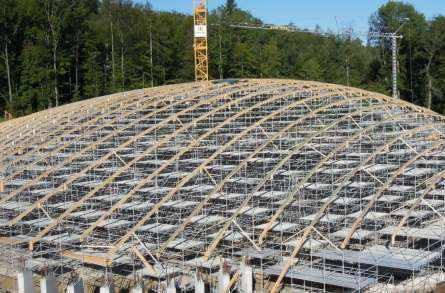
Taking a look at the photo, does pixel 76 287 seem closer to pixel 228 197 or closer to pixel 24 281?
pixel 24 281

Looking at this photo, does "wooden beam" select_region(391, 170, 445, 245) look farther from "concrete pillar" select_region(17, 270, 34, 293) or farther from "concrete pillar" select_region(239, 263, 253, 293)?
"concrete pillar" select_region(17, 270, 34, 293)

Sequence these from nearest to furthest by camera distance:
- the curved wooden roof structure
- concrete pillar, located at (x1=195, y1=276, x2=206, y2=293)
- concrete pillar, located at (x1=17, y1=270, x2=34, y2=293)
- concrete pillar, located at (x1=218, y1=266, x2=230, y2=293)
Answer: concrete pillar, located at (x1=195, y1=276, x2=206, y2=293) < concrete pillar, located at (x1=218, y1=266, x2=230, y2=293) < concrete pillar, located at (x1=17, y1=270, x2=34, y2=293) < the curved wooden roof structure

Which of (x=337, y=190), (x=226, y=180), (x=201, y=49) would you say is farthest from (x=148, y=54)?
(x=337, y=190)

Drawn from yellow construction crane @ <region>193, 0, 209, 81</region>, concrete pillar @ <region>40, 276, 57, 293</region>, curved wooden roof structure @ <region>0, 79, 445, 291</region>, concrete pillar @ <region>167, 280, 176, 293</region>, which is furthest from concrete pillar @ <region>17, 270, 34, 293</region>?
yellow construction crane @ <region>193, 0, 209, 81</region>

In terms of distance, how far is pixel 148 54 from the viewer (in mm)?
89812

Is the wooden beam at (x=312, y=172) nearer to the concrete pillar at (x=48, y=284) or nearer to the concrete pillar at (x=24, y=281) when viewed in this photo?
the concrete pillar at (x=48, y=284)

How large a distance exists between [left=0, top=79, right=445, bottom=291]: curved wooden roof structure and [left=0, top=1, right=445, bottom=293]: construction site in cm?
10

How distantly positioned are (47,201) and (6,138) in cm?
1022

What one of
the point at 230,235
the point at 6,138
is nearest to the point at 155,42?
the point at 6,138

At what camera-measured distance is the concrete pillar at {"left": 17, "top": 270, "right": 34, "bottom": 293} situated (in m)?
27.0

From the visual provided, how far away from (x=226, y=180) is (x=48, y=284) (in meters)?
9.40

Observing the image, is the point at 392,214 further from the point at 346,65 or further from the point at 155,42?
the point at 346,65

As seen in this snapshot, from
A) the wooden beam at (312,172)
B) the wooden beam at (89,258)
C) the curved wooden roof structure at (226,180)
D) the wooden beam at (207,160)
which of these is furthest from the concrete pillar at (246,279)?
Result: the wooden beam at (89,258)

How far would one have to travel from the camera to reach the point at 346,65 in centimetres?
10725
